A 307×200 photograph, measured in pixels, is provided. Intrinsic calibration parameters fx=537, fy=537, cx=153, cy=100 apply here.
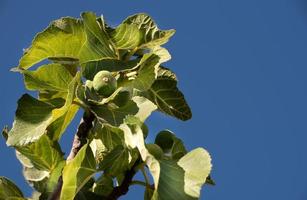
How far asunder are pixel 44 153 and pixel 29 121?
143 millimetres

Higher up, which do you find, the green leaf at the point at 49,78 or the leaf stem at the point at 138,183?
the green leaf at the point at 49,78

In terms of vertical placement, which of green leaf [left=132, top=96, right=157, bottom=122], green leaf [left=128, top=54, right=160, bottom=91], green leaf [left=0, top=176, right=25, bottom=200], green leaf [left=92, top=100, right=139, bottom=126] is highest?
green leaf [left=128, top=54, right=160, bottom=91]

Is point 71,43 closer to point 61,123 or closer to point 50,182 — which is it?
point 61,123

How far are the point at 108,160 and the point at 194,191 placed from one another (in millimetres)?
274

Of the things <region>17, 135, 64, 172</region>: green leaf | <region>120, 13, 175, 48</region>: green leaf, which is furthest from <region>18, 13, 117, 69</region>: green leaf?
<region>17, 135, 64, 172</region>: green leaf

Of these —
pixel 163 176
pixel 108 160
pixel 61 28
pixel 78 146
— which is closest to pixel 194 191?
pixel 163 176

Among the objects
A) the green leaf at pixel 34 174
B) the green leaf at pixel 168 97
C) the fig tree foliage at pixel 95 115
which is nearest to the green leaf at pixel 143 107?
the fig tree foliage at pixel 95 115

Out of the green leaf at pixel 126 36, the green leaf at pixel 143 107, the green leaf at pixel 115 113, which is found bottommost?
the green leaf at pixel 115 113

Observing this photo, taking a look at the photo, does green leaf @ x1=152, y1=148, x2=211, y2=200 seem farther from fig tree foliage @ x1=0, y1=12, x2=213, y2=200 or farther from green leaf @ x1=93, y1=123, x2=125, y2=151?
green leaf @ x1=93, y1=123, x2=125, y2=151

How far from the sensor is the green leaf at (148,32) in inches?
64.1

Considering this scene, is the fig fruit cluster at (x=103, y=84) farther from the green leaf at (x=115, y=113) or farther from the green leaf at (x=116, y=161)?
the green leaf at (x=116, y=161)

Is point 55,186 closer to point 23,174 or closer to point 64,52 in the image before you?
point 23,174

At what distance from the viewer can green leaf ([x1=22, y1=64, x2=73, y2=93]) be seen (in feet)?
4.98

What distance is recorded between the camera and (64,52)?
1590mm
